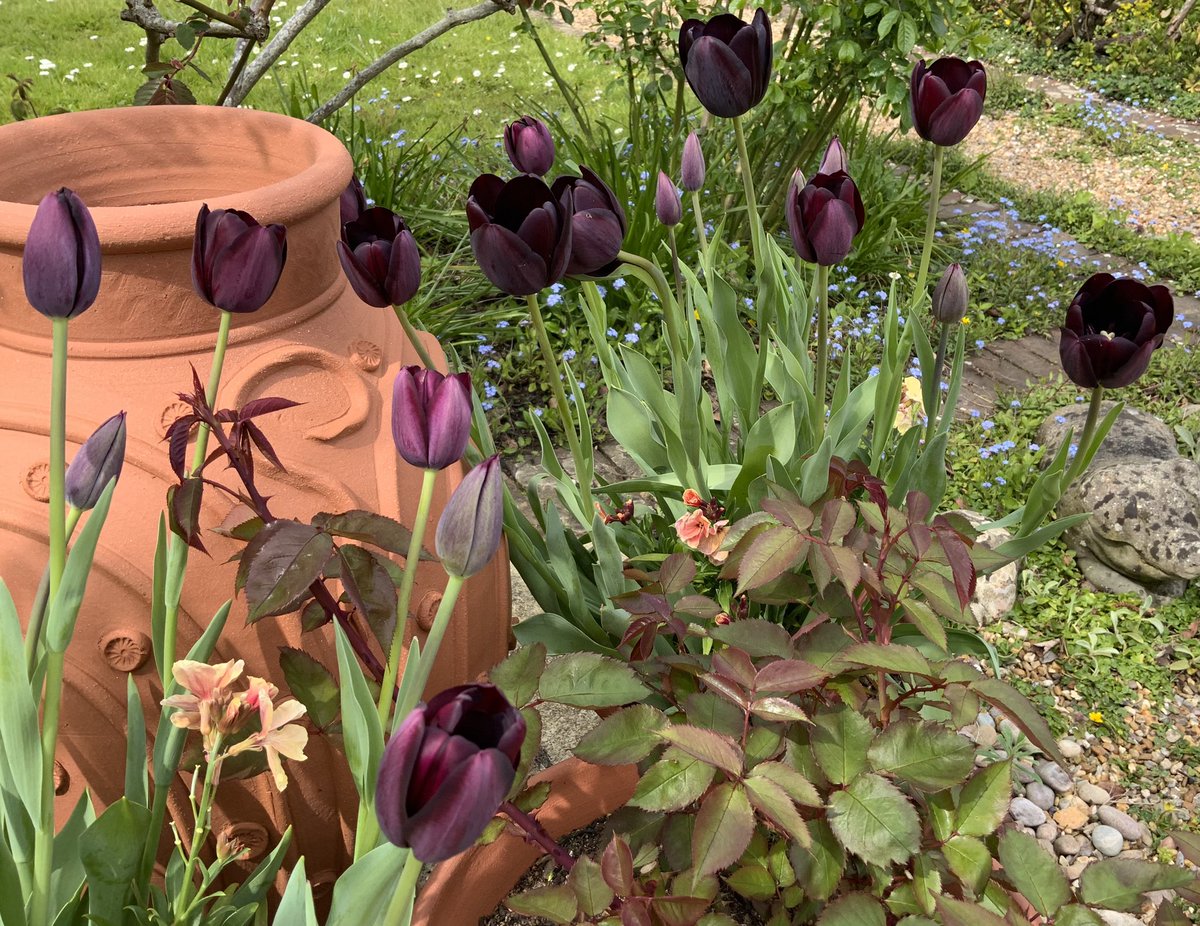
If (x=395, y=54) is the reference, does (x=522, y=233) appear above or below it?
above

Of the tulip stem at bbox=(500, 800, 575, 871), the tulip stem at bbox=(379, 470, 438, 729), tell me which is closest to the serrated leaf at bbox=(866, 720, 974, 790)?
the tulip stem at bbox=(500, 800, 575, 871)

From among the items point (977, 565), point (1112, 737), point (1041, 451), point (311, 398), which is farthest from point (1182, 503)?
point (311, 398)

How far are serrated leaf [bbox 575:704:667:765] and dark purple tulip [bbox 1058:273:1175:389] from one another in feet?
1.96

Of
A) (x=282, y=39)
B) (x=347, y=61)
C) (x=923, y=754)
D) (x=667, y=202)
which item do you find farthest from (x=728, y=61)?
(x=347, y=61)

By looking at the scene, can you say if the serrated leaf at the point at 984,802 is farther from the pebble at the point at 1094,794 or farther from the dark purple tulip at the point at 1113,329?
the pebble at the point at 1094,794

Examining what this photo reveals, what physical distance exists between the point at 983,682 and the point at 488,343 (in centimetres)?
203

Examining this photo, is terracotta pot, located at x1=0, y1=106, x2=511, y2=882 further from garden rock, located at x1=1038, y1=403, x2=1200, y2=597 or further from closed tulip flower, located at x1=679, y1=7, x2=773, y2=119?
garden rock, located at x1=1038, y1=403, x2=1200, y2=597

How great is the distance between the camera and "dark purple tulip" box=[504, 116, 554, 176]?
1.22 m

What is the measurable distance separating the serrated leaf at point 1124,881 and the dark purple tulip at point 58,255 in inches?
37.3

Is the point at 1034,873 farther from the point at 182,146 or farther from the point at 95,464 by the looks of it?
the point at 182,146

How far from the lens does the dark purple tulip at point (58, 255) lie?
2.25 feet

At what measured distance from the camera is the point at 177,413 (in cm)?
101

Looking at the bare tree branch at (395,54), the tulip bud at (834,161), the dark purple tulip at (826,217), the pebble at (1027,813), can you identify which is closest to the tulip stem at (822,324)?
the dark purple tulip at (826,217)

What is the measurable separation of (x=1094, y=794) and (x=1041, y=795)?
0.10m
